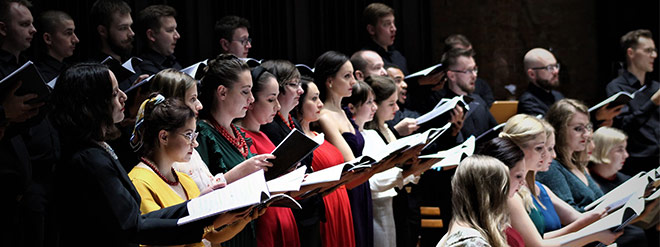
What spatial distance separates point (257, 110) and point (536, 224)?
138 centimetres

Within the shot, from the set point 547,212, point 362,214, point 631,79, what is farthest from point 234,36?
point 631,79

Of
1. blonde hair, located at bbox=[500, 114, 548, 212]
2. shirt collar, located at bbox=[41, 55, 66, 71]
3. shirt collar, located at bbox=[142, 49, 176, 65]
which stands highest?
shirt collar, located at bbox=[41, 55, 66, 71]

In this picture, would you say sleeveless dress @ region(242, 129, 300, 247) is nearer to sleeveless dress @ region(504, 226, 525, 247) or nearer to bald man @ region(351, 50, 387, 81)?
sleeveless dress @ region(504, 226, 525, 247)

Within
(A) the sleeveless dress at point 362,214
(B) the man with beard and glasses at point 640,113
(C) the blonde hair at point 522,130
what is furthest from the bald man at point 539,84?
(A) the sleeveless dress at point 362,214

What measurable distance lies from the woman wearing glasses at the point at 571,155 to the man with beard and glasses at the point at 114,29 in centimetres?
241

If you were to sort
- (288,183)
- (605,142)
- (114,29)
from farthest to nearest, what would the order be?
(605,142) < (114,29) < (288,183)

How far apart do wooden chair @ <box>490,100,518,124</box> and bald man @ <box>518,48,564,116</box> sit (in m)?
0.08

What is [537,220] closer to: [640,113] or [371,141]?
[371,141]

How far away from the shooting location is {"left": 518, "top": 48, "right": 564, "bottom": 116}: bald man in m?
5.45

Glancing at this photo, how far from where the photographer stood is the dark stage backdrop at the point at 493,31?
5363mm

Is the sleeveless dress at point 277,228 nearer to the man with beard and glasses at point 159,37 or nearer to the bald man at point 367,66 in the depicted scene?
the man with beard and glasses at point 159,37

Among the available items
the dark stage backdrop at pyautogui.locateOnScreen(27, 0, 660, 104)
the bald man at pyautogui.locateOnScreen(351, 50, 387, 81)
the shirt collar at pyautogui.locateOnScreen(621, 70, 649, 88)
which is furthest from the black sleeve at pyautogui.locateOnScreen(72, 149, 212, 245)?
the shirt collar at pyautogui.locateOnScreen(621, 70, 649, 88)

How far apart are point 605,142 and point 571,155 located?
0.71 metres

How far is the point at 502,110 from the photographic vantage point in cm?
559
